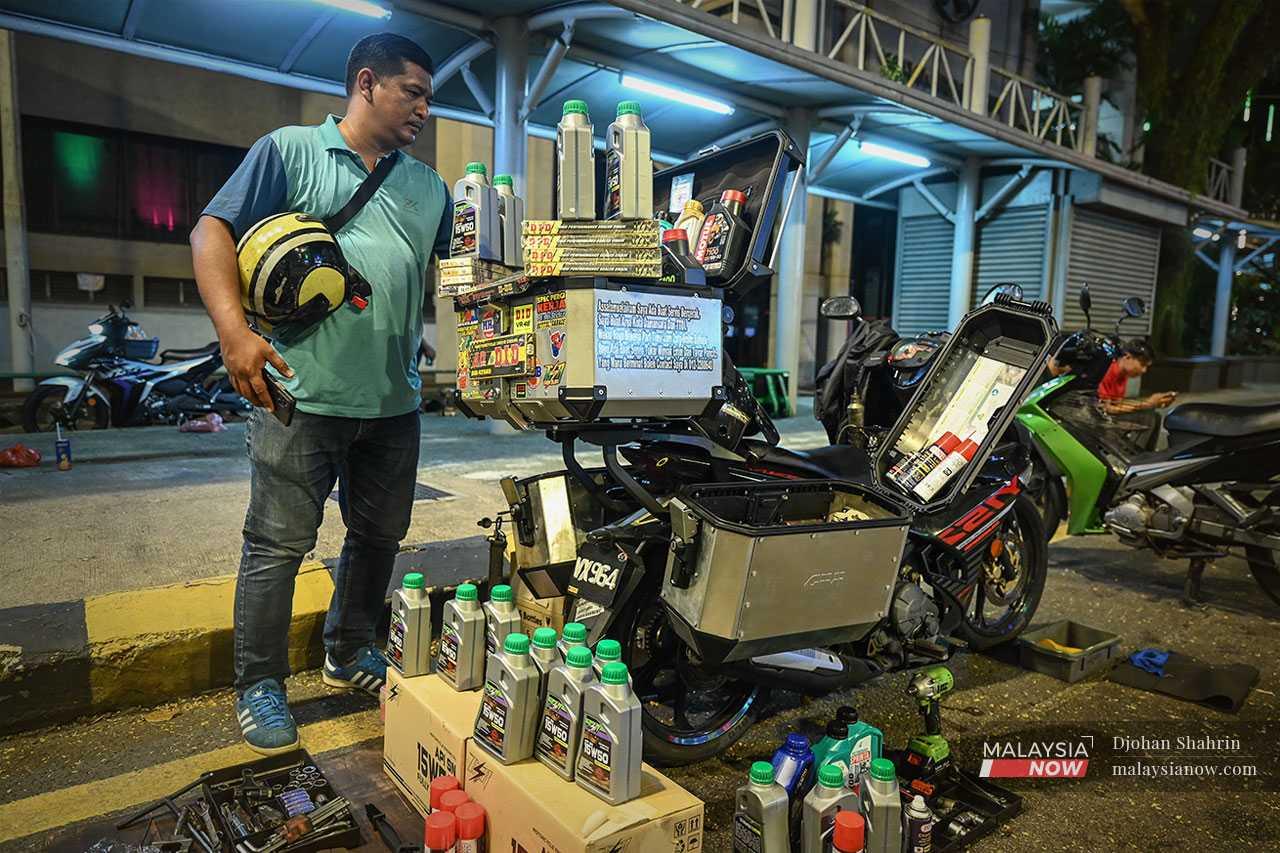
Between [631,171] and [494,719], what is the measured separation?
146 cm

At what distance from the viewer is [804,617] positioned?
2330mm

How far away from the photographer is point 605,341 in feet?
7.15

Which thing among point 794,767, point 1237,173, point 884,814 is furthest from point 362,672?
point 1237,173

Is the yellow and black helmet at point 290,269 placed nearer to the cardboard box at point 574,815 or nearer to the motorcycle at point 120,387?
the cardboard box at point 574,815

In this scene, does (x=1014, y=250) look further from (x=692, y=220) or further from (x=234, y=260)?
(x=234, y=260)

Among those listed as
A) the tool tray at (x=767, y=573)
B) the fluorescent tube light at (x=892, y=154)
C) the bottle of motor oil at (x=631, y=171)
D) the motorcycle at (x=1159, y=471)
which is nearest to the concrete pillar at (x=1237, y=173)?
the fluorescent tube light at (x=892, y=154)

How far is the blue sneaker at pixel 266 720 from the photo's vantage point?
8.45 feet

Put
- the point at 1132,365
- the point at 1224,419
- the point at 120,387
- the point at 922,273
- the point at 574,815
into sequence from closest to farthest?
the point at 574,815 → the point at 1224,419 → the point at 1132,365 → the point at 120,387 → the point at 922,273

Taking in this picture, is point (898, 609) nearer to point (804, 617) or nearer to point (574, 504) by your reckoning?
point (804, 617)

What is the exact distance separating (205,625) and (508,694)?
1.62m

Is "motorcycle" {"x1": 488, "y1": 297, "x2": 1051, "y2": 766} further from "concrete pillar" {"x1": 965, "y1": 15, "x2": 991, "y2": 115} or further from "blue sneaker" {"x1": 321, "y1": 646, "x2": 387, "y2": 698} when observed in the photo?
"concrete pillar" {"x1": 965, "y1": 15, "x2": 991, "y2": 115}

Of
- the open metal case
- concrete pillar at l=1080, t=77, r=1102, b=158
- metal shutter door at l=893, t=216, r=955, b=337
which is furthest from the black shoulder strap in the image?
concrete pillar at l=1080, t=77, r=1102, b=158

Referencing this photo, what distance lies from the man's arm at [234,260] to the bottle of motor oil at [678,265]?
3.59 feet

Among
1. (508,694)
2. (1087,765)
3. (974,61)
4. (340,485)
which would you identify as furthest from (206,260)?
(974,61)
